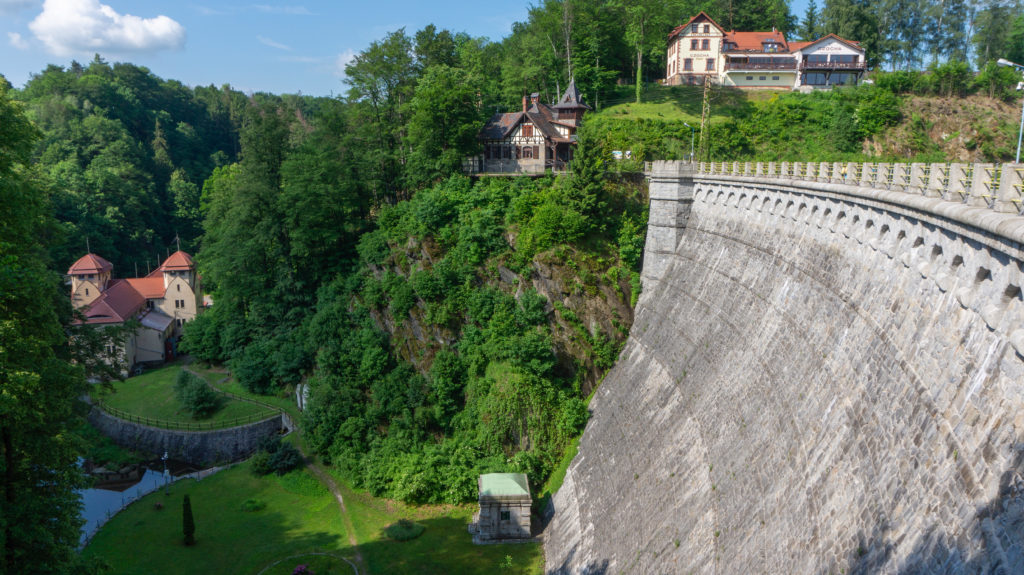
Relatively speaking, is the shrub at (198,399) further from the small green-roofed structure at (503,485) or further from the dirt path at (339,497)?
the small green-roofed structure at (503,485)

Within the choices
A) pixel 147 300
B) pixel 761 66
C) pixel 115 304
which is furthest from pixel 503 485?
pixel 761 66

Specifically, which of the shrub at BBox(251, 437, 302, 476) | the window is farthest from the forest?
the window

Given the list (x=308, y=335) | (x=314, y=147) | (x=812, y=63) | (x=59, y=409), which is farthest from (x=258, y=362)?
(x=812, y=63)

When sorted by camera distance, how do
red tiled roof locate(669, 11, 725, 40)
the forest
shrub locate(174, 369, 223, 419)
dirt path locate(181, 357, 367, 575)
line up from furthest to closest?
red tiled roof locate(669, 11, 725, 40) → shrub locate(174, 369, 223, 419) → dirt path locate(181, 357, 367, 575) → the forest

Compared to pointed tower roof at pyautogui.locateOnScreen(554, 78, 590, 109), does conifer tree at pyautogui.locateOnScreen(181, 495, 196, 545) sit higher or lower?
lower

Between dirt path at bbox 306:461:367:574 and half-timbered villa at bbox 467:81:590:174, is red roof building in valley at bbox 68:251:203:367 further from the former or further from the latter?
half-timbered villa at bbox 467:81:590:174

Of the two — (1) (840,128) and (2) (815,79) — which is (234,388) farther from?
(2) (815,79)

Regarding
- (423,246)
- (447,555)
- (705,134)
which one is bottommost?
(447,555)

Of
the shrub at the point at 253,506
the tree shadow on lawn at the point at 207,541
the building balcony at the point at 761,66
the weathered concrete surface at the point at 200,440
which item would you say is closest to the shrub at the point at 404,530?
the tree shadow on lawn at the point at 207,541

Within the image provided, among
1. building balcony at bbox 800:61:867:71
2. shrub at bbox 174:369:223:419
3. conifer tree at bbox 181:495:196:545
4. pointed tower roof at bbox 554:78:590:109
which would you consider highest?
building balcony at bbox 800:61:867:71
